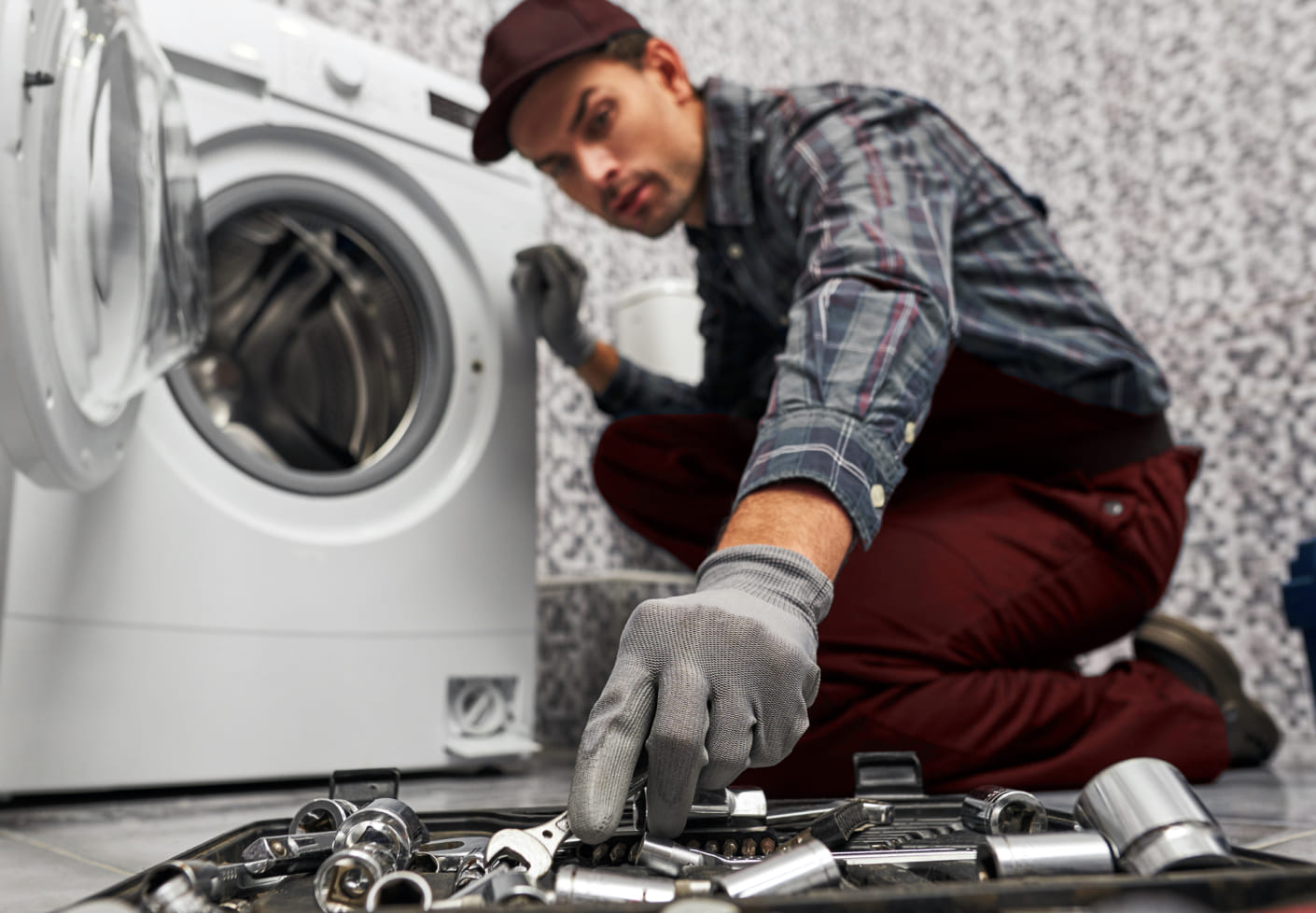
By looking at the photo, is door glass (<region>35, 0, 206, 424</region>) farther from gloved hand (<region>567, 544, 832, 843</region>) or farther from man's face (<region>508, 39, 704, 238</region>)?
gloved hand (<region>567, 544, 832, 843</region>)

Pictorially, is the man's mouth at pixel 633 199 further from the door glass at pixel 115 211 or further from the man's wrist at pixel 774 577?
the man's wrist at pixel 774 577

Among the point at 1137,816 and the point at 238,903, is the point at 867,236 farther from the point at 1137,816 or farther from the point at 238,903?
the point at 238,903

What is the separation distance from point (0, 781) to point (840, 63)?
2.29 metres

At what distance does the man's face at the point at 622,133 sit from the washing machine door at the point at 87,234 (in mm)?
413

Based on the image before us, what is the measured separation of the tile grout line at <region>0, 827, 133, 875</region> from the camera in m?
0.69

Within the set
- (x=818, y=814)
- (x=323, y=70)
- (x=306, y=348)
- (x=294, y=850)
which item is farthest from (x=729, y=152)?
(x=294, y=850)

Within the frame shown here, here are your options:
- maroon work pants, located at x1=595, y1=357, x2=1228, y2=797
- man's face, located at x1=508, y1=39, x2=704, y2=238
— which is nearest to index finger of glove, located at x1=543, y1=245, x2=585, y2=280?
man's face, located at x1=508, y1=39, x2=704, y2=238

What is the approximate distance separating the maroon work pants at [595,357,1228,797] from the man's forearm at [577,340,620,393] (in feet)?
0.74

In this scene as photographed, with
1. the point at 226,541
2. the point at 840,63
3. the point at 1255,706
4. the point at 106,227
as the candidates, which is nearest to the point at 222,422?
the point at 226,541

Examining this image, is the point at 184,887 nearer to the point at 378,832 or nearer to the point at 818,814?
the point at 378,832

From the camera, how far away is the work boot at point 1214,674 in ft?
4.01

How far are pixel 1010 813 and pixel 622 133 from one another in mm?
900

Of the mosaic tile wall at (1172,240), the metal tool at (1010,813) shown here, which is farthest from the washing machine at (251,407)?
the metal tool at (1010,813)

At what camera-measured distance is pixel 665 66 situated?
1.28 meters
